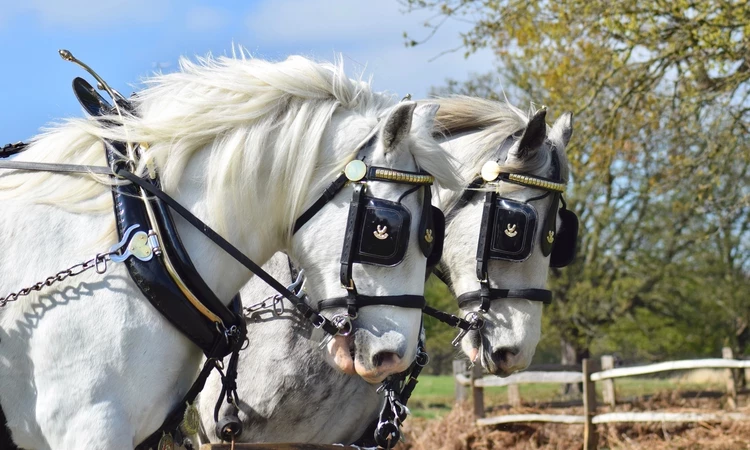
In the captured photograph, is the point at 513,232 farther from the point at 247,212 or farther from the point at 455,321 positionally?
the point at 247,212

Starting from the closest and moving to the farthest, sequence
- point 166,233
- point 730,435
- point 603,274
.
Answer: point 166,233 → point 730,435 → point 603,274

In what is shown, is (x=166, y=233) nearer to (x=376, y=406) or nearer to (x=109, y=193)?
(x=109, y=193)

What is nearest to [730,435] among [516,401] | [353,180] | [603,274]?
[516,401]

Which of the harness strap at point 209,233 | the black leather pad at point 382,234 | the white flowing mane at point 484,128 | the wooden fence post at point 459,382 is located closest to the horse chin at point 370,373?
the harness strap at point 209,233

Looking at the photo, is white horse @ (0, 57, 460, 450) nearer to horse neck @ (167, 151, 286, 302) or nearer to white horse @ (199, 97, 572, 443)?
horse neck @ (167, 151, 286, 302)

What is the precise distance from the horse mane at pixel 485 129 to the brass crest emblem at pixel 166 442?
1983 mm

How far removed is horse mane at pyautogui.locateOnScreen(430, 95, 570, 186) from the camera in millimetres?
3941

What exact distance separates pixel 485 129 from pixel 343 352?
6.31 ft

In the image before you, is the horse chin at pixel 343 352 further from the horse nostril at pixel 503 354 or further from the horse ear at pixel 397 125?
the horse nostril at pixel 503 354

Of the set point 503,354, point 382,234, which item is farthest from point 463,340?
point 382,234

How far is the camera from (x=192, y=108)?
98.5 inches

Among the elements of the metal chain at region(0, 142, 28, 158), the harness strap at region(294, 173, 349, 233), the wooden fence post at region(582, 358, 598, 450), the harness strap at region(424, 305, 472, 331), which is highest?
the metal chain at region(0, 142, 28, 158)

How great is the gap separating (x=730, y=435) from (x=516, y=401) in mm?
5092

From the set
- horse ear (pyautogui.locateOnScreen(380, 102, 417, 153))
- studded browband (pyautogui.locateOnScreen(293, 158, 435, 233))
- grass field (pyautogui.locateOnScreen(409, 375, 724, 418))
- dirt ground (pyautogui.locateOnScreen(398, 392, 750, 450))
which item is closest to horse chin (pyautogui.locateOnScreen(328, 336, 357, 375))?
studded browband (pyautogui.locateOnScreen(293, 158, 435, 233))
